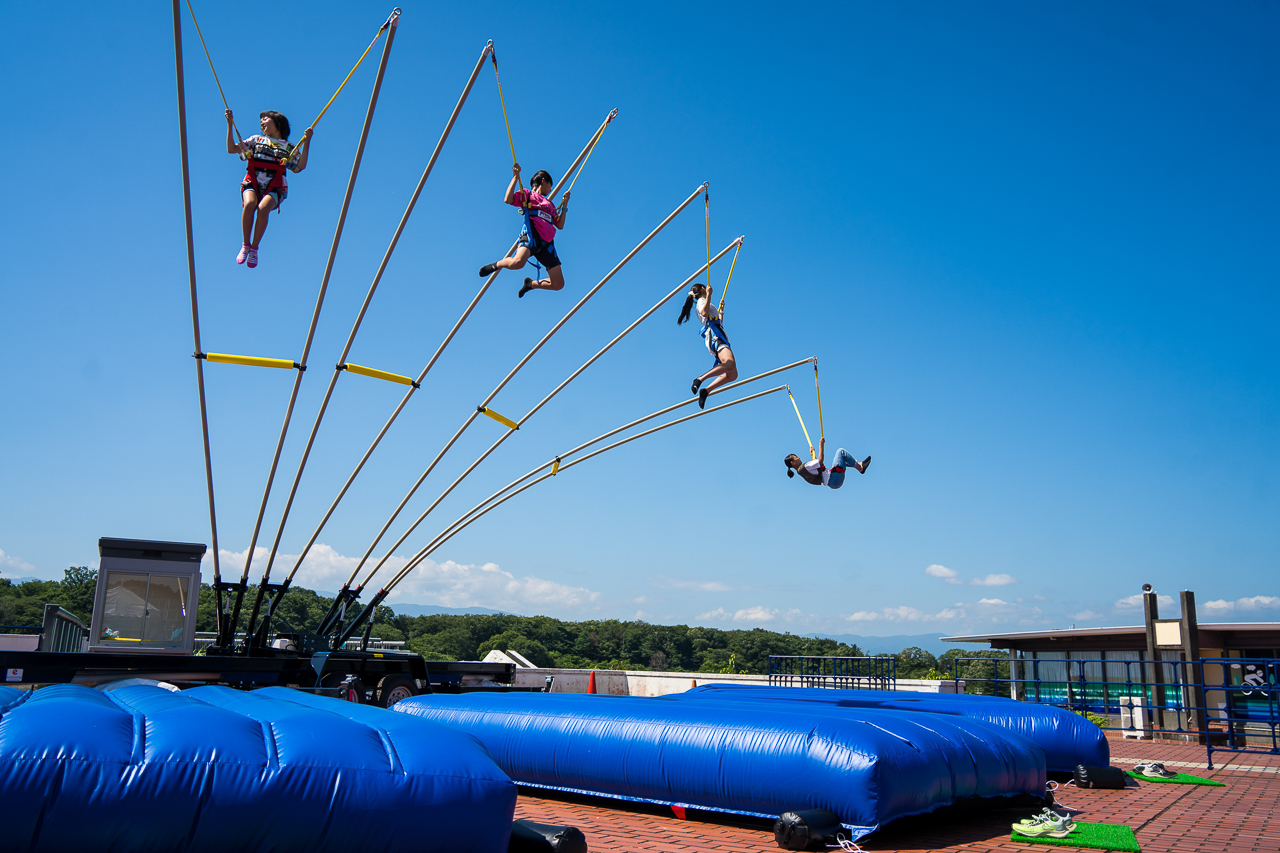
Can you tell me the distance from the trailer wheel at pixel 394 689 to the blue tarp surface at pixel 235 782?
7977mm

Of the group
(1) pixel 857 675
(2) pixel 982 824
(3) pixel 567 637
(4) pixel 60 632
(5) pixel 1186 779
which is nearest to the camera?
(2) pixel 982 824

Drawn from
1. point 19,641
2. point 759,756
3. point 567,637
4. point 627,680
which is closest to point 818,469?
point 759,756

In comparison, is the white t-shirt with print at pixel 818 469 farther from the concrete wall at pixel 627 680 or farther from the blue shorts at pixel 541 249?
the concrete wall at pixel 627 680

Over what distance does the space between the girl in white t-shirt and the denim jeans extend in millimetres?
1739

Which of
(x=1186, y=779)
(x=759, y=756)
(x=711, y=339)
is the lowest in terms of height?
(x=1186, y=779)

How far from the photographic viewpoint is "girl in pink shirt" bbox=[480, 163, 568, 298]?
953cm

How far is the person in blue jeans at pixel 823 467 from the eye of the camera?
1160 cm

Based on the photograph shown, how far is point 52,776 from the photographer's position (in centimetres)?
383

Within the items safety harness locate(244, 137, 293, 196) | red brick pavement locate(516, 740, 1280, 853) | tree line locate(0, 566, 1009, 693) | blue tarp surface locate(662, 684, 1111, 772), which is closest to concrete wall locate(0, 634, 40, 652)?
safety harness locate(244, 137, 293, 196)

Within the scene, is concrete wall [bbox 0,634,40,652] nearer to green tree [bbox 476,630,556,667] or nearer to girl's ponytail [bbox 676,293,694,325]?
girl's ponytail [bbox 676,293,694,325]

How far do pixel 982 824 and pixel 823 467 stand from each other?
16.7 feet

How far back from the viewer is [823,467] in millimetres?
11727

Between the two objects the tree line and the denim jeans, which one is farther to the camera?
the tree line

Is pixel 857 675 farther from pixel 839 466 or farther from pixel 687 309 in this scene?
pixel 687 309
